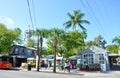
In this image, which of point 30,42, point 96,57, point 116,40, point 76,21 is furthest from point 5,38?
point 30,42

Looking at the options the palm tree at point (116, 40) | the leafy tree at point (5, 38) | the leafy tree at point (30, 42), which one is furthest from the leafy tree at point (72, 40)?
the leafy tree at point (30, 42)

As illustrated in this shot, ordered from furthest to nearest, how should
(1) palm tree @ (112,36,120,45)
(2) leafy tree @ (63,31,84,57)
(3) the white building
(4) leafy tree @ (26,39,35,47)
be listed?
(4) leafy tree @ (26,39,35,47)
(1) palm tree @ (112,36,120,45)
(2) leafy tree @ (63,31,84,57)
(3) the white building

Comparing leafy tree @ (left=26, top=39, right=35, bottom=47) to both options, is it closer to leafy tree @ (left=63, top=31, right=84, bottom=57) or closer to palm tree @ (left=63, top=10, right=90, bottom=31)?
palm tree @ (left=63, top=10, right=90, bottom=31)

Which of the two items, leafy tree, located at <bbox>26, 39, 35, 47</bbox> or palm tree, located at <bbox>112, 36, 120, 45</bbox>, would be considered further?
leafy tree, located at <bbox>26, 39, 35, 47</bbox>

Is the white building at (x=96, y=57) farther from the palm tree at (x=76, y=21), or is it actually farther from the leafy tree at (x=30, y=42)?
the leafy tree at (x=30, y=42)

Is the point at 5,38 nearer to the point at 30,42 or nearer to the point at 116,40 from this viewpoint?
the point at 116,40

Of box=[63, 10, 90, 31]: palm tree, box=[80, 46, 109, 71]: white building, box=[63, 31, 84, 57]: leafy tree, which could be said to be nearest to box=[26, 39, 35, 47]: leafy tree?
box=[63, 10, 90, 31]: palm tree

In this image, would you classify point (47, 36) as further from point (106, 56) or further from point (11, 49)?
point (106, 56)

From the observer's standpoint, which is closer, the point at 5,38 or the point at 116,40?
the point at 5,38

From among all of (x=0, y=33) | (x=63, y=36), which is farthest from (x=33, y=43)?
(x=63, y=36)

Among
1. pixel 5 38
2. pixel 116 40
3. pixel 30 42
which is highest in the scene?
pixel 30 42

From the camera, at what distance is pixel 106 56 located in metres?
40.0

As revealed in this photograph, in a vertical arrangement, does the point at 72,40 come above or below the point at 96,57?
above

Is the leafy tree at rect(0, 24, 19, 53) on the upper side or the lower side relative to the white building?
upper
